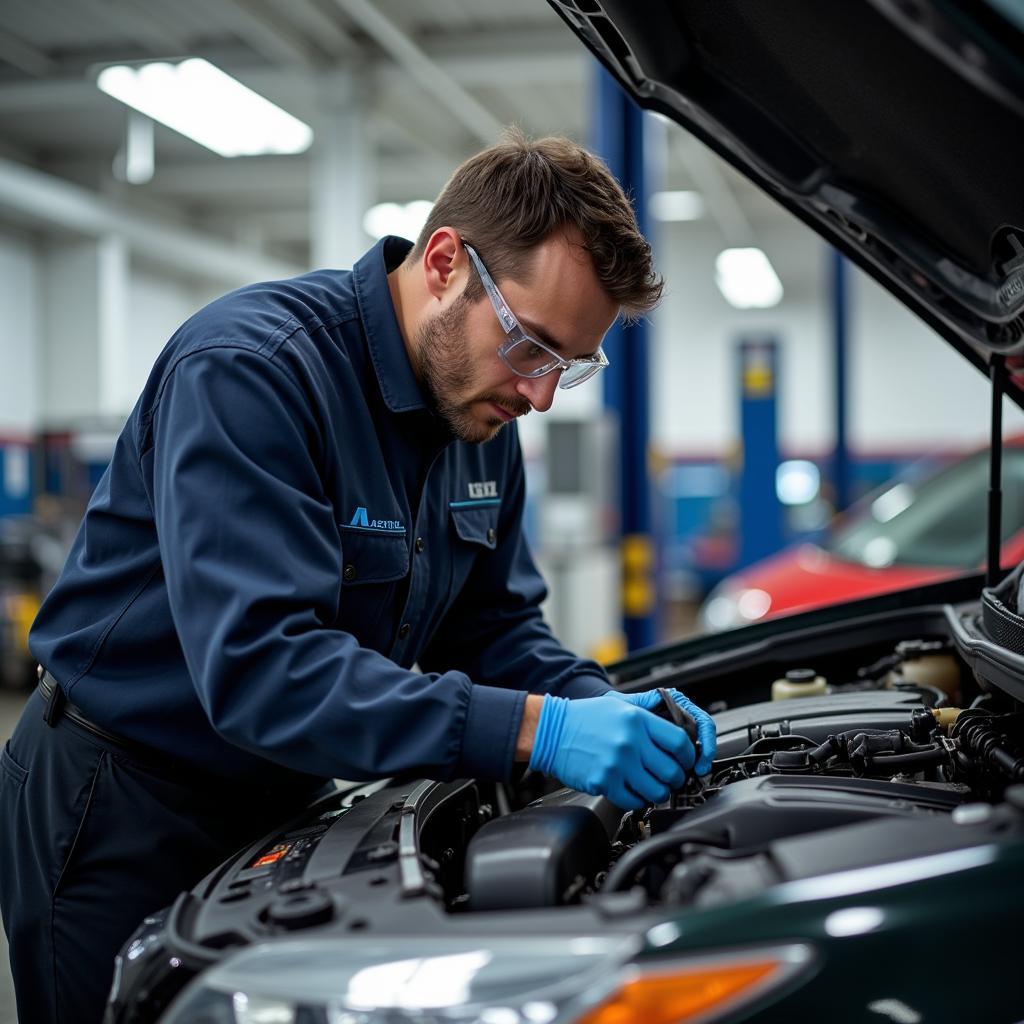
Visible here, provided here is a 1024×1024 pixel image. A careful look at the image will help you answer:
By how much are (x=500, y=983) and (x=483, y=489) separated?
1.07m

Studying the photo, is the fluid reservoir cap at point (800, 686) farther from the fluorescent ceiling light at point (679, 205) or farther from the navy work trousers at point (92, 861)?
the fluorescent ceiling light at point (679, 205)

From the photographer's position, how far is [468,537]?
183cm

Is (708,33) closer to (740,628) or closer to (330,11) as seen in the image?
(740,628)

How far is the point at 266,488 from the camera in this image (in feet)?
4.30

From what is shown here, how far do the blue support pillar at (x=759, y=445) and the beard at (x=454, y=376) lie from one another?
10.1m

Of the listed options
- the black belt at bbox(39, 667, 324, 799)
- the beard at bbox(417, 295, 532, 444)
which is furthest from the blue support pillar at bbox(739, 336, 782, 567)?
the black belt at bbox(39, 667, 324, 799)

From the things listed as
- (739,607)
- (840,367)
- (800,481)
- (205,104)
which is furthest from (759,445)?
(739,607)

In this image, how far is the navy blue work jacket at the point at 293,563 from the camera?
1260 mm

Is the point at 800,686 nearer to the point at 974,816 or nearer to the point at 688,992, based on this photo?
the point at 974,816

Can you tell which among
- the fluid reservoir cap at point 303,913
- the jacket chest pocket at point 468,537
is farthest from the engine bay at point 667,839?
the jacket chest pocket at point 468,537

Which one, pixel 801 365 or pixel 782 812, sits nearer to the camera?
pixel 782 812

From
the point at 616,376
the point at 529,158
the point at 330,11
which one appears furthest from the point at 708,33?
the point at 330,11

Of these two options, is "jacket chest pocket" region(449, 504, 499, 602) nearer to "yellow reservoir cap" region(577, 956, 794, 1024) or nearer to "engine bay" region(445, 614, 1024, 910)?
"engine bay" region(445, 614, 1024, 910)

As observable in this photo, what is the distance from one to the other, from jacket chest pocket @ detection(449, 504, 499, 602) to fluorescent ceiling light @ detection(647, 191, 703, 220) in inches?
406
